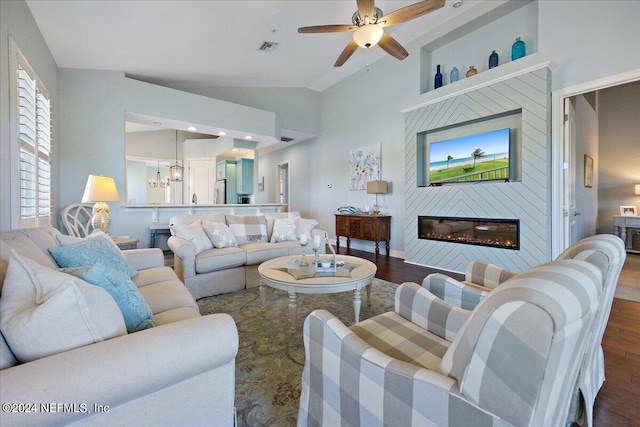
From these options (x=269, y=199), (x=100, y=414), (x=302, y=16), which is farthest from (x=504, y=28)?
(x=269, y=199)

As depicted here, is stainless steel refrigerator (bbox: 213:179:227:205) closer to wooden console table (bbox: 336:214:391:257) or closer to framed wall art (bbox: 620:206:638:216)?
wooden console table (bbox: 336:214:391:257)

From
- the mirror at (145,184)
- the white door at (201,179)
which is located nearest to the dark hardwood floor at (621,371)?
the white door at (201,179)

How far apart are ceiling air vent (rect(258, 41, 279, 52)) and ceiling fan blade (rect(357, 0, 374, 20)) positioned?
198 centimetres

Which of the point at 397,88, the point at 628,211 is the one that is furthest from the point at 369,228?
the point at 628,211

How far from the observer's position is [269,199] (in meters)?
9.27

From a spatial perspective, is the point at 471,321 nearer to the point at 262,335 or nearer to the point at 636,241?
the point at 262,335

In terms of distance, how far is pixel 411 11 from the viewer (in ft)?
8.38

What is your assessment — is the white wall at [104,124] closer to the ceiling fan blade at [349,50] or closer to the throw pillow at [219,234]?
the throw pillow at [219,234]

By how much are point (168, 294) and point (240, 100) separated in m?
5.09

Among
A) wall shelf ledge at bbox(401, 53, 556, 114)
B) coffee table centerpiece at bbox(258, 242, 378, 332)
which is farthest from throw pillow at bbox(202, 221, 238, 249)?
wall shelf ledge at bbox(401, 53, 556, 114)

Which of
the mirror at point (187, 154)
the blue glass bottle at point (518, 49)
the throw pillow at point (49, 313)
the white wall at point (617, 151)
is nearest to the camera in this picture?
the throw pillow at point (49, 313)

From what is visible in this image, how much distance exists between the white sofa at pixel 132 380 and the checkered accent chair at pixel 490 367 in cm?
39

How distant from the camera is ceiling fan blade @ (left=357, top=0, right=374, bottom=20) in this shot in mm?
2504

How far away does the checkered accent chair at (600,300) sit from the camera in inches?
37.9
